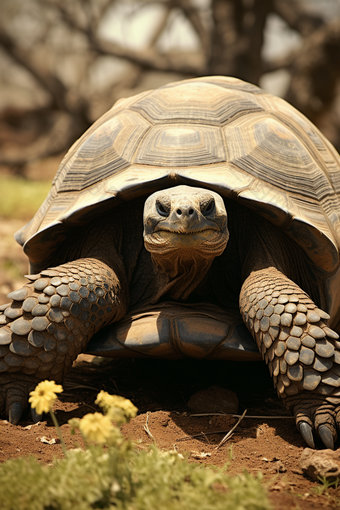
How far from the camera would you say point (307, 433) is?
2236 millimetres

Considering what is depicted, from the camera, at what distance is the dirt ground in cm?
196

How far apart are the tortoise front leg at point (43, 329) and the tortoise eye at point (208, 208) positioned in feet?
2.30

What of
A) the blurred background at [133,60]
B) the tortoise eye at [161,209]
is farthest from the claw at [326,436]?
the blurred background at [133,60]

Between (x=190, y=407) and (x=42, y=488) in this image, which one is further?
(x=190, y=407)

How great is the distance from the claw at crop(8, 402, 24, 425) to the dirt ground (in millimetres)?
33

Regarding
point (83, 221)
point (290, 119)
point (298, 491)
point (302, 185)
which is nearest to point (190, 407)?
point (298, 491)

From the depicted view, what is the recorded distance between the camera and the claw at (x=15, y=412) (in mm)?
2406

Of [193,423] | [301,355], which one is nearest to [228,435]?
[193,423]

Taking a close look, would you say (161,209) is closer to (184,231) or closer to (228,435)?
(184,231)

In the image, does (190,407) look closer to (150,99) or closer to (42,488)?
(42,488)

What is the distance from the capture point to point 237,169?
2883 mm

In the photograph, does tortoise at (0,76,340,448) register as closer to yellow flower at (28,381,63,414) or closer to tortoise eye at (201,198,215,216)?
tortoise eye at (201,198,215,216)

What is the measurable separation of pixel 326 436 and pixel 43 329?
1.42 meters

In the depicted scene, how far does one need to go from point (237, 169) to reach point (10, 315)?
150 centimetres
